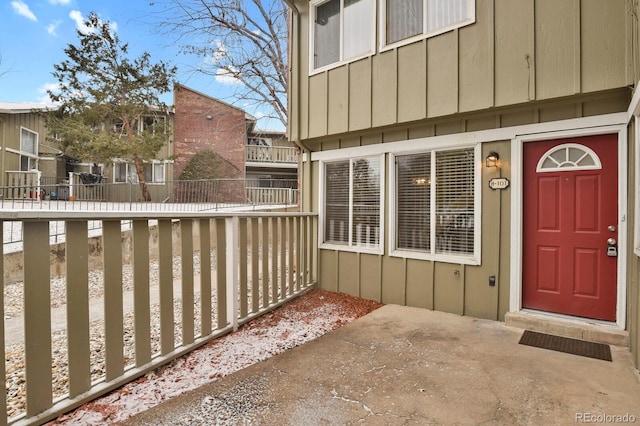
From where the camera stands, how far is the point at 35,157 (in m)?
17.5

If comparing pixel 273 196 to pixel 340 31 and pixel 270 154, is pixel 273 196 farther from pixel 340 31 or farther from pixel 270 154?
pixel 340 31

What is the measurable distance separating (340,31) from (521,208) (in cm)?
354

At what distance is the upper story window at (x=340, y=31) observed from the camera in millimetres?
4807

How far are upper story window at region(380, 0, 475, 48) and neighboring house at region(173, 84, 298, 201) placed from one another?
13.1m

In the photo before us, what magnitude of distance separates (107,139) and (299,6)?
12733 millimetres

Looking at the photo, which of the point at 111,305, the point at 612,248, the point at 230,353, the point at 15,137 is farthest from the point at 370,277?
the point at 15,137

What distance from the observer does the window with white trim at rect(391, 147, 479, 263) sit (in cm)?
Answer: 418

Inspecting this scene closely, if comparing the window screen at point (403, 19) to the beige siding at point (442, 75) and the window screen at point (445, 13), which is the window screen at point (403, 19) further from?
the beige siding at point (442, 75)

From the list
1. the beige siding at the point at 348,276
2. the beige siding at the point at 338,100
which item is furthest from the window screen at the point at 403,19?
the beige siding at the point at 348,276

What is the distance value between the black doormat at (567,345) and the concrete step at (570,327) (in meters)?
0.07

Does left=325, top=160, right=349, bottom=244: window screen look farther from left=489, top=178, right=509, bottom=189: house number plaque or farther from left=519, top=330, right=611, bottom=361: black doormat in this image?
left=519, top=330, right=611, bottom=361: black doormat

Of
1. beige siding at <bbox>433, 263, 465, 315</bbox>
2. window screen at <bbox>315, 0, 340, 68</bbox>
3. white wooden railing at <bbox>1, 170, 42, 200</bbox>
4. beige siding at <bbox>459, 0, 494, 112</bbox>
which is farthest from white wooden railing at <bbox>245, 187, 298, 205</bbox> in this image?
beige siding at <bbox>459, 0, 494, 112</bbox>

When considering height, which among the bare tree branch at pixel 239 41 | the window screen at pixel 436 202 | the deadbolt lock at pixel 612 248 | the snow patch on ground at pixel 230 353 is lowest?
the snow patch on ground at pixel 230 353

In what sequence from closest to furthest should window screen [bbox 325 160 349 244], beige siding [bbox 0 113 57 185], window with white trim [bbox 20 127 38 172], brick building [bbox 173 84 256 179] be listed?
1. window screen [bbox 325 160 349 244]
2. beige siding [bbox 0 113 57 185]
3. window with white trim [bbox 20 127 38 172]
4. brick building [bbox 173 84 256 179]
